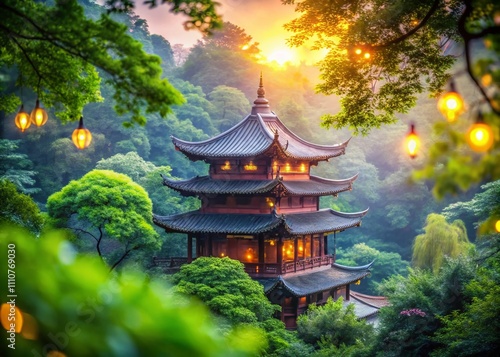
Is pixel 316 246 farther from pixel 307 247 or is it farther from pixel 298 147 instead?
pixel 298 147

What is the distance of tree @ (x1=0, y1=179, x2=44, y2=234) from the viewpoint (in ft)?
58.0

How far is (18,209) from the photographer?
60.1 feet

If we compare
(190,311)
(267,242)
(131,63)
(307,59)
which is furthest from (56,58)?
(307,59)

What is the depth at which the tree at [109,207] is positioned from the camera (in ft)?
85.1

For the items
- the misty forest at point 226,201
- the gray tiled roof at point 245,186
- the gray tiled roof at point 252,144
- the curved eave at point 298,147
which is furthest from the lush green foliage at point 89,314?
the curved eave at point 298,147

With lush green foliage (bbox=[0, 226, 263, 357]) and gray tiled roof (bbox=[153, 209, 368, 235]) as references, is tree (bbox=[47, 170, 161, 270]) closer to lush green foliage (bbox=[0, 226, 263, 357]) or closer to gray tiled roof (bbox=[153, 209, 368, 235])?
gray tiled roof (bbox=[153, 209, 368, 235])

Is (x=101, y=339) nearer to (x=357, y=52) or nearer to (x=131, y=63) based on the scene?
(x=131, y=63)

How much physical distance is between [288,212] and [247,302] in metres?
8.93

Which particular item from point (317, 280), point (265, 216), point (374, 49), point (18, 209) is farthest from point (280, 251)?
point (374, 49)

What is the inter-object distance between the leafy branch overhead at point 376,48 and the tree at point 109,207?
569 inches

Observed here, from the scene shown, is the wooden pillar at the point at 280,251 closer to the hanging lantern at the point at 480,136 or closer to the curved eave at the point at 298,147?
the curved eave at the point at 298,147

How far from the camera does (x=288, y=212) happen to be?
25.3 metres

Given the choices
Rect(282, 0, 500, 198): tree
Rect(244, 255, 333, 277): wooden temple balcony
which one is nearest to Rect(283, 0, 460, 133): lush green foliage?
Rect(282, 0, 500, 198): tree

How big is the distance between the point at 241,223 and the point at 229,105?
29361 mm
